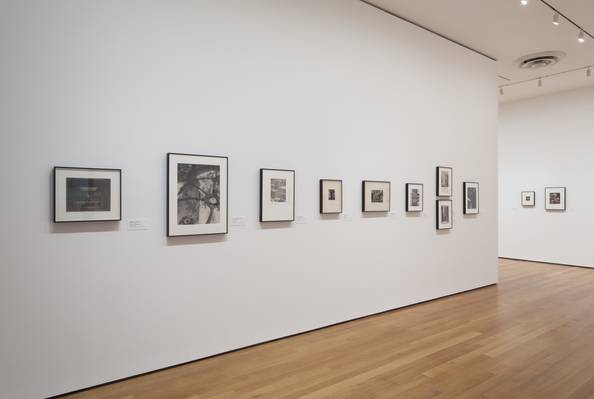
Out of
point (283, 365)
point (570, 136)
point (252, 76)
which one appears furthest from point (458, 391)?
point (570, 136)

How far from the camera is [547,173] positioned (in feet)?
42.3

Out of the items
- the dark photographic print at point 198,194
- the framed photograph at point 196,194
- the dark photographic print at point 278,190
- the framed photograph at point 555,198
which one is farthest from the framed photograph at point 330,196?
the framed photograph at point 555,198

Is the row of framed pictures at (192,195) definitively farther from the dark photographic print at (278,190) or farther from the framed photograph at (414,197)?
the framed photograph at (414,197)

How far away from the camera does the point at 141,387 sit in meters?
4.37

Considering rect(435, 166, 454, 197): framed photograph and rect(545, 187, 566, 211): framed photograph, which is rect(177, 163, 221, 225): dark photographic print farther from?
rect(545, 187, 566, 211): framed photograph

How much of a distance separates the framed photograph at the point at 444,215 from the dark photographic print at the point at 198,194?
490 cm

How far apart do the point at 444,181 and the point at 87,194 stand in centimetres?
662

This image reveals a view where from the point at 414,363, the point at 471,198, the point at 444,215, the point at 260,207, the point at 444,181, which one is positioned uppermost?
the point at 444,181

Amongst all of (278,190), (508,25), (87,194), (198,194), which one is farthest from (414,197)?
(87,194)

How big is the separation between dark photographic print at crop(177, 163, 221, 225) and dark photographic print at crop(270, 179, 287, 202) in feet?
2.64

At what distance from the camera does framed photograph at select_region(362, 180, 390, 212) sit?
6992mm

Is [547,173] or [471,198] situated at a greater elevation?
[547,173]

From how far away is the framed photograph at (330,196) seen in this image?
6348 mm

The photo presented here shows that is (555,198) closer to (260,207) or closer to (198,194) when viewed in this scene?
(260,207)
